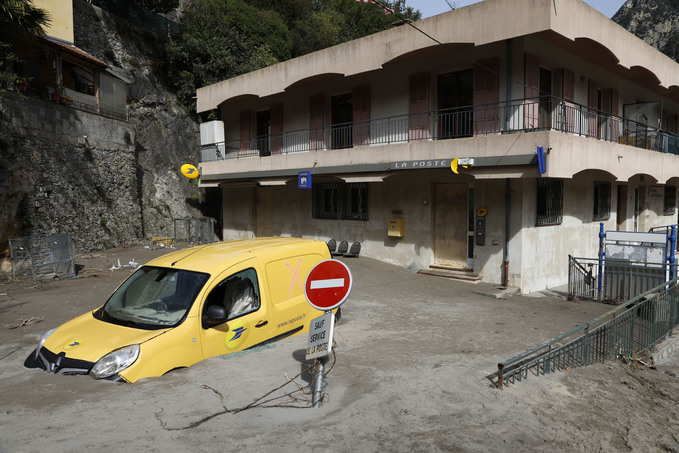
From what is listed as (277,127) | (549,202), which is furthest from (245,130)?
(549,202)

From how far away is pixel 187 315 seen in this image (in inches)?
195

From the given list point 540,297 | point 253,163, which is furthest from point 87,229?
point 540,297

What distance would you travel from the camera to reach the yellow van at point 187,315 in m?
4.62

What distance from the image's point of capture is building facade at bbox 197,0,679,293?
11750 mm

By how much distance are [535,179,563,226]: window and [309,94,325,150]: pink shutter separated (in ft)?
26.9

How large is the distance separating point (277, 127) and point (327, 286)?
15.9 metres

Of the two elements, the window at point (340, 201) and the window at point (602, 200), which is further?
the window at point (340, 201)

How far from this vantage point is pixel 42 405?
398 centimetres

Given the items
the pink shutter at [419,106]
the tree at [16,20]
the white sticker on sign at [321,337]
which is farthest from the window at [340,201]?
the white sticker on sign at [321,337]

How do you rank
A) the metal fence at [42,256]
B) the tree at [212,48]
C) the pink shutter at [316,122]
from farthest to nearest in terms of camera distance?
1. the tree at [212,48]
2. the pink shutter at [316,122]
3. the metal fence at [42,256]

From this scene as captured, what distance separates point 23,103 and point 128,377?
15523 millimetres

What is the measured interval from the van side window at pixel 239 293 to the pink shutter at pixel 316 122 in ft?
40.1

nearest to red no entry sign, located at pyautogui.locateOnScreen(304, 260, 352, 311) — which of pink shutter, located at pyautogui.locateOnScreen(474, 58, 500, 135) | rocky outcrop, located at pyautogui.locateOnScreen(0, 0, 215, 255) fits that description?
pink shutter, located at pyautogui.locateOnScreen(474, 58, 500, 135)

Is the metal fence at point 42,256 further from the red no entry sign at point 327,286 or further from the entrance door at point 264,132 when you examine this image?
the red no entry sign at point 327,286
